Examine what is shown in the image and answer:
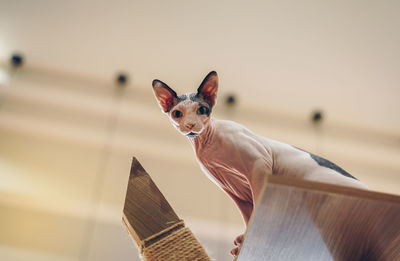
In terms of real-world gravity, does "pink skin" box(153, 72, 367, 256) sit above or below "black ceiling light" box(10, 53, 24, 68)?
above

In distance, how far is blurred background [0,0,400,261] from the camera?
6.63ft

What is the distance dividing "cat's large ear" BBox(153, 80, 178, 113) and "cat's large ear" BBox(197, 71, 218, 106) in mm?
65

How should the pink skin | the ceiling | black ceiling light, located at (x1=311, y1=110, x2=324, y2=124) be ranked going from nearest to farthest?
the pink skin < the ceiling < black ceiling light, located at (x1=311, y1=110, x2=324, y2=124)

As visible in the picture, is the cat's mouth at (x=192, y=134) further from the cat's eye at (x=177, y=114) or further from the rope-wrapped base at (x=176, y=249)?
the rope-wrapped base at (x=176, y=249)

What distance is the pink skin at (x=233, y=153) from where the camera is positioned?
0.91 meters

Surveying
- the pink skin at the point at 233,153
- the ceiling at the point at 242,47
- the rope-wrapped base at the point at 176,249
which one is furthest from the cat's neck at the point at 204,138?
the ceiling at the point at 242,47

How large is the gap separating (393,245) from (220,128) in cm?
46

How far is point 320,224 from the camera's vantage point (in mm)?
656

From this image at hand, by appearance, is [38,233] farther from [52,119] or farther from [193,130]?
[193,130]

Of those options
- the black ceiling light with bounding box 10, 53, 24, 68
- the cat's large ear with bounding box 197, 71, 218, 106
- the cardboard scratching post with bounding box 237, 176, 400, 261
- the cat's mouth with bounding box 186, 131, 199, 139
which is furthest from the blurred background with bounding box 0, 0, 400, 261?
the cardboard scratching post with bounding box 237, 176, 400, 261

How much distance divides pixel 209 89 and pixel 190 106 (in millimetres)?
74

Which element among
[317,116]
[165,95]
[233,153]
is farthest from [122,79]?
[233,153]

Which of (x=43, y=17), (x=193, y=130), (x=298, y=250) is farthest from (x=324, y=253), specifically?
(x=43, y=17)

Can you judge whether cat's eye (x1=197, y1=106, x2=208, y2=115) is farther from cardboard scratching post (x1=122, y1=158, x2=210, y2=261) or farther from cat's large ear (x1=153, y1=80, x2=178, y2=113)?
cardboard scratching post (x1=122, y1=158, x2=210, y2=261)
